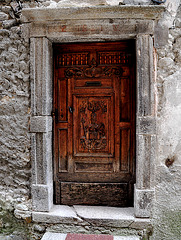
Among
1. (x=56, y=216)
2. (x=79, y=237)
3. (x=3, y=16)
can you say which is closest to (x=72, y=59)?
(x=3, y=16)

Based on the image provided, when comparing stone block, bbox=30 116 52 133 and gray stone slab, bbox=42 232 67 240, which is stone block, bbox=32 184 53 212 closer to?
gray stone slab, bbox=42 232 67 240

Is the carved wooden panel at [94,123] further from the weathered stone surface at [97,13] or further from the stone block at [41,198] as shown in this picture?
the weathered stone surface at [97,13]

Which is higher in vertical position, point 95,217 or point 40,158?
point 40,158

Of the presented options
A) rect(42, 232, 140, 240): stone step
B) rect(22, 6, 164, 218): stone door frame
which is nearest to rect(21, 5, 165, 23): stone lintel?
rect(22, 6, 164, 218): stone door frame

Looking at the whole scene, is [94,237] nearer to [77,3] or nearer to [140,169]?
[140,169]

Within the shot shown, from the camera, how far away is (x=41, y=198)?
8.34 feet

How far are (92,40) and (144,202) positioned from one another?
7.19 ft

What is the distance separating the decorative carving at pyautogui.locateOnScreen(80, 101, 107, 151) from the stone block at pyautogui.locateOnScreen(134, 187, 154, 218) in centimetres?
76

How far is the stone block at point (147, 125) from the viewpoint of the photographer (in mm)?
2402

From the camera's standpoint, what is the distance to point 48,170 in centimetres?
257

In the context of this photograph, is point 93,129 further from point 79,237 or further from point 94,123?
point 79,237

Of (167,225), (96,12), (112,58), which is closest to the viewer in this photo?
(96,12)

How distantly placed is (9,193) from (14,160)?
46cm

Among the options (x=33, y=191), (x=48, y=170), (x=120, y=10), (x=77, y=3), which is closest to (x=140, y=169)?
(x=48, y=170)
